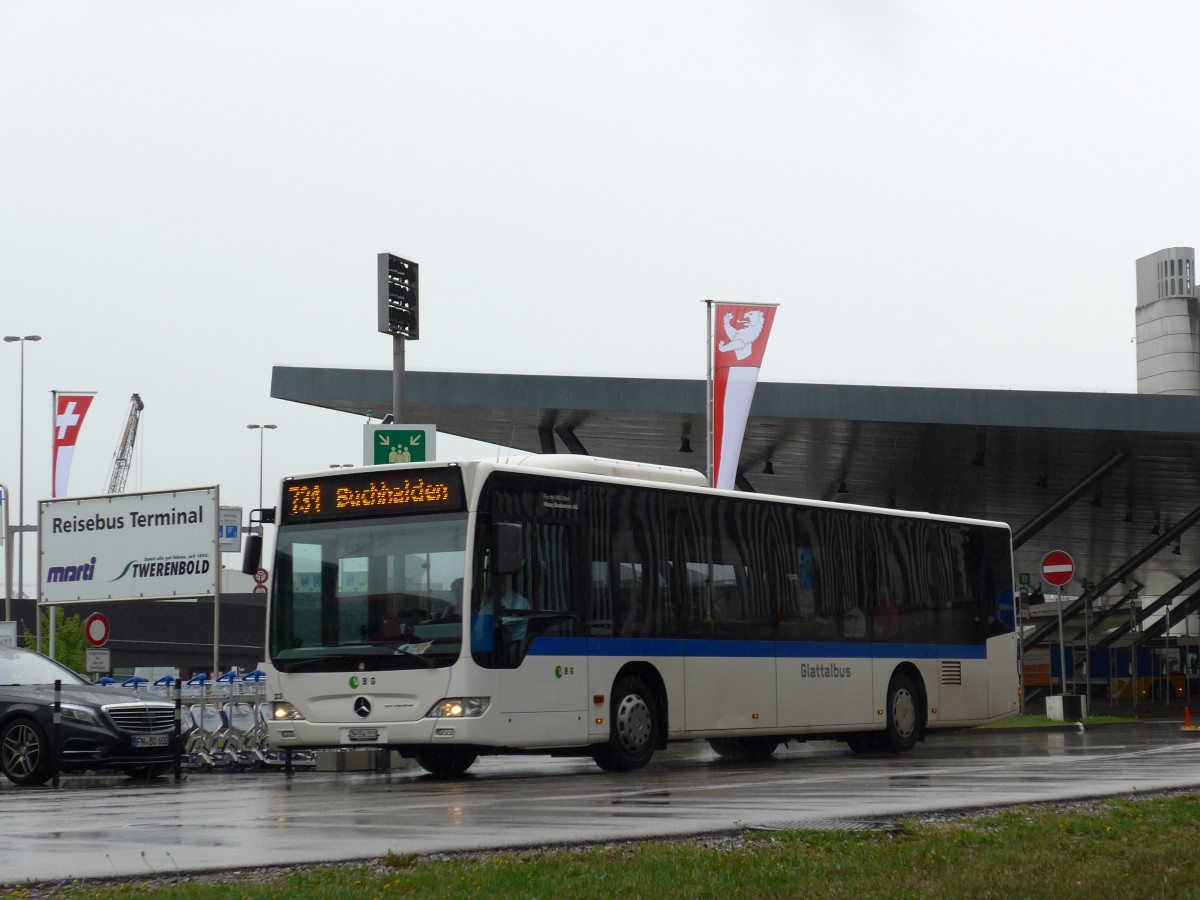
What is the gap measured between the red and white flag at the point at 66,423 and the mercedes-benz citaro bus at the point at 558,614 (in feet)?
117

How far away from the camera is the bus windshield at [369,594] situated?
1634cm

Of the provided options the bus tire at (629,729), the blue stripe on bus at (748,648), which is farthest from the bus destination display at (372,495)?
the bus tire at (629,729)

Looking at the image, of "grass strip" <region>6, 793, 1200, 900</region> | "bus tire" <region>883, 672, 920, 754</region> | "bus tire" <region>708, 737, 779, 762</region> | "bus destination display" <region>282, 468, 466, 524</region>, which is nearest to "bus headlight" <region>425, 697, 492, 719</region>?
"bus destination display" <region>282, 468, 466, 524</region>

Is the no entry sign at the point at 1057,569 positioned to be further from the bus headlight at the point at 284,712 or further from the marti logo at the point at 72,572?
the bus headlight at the point at 284,712

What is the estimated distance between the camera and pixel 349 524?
1709 cm

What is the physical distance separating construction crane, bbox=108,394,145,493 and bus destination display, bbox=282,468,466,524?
11515 cm

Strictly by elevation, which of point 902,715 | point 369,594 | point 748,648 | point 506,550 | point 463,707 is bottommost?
point 902,715

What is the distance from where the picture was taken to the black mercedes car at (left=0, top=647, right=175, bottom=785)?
18.0 metres

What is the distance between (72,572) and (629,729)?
42.0 feet

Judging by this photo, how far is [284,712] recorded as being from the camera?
17.0 m

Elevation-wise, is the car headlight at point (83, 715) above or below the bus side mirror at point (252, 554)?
below

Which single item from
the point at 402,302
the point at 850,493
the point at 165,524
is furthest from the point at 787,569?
the point at 850,493

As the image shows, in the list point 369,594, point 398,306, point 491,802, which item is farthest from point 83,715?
point 398,306

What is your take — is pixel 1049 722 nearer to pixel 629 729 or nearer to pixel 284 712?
pixel 629 729
